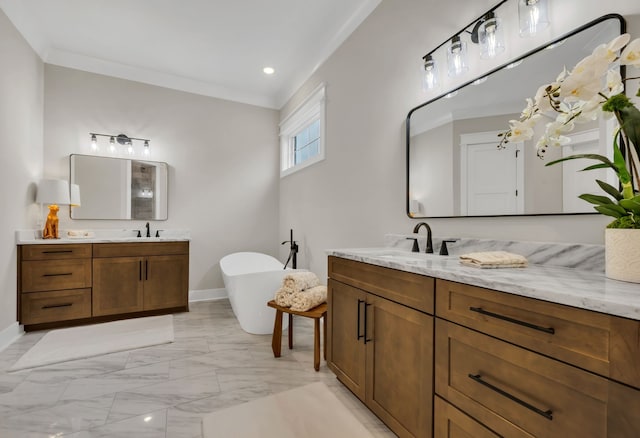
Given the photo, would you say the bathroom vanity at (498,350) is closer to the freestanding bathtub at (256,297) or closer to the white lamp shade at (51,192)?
the freestanding bathtub at (256,297)

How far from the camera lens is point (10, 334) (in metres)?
2.65

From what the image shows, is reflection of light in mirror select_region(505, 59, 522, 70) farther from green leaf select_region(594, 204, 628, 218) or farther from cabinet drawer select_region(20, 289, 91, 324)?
cabinet drawer select_region(20, 289, 91, 324)

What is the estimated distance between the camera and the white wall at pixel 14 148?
2564 mm

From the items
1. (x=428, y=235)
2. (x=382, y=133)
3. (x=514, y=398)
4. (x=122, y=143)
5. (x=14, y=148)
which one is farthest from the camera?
(x=122, y=143)

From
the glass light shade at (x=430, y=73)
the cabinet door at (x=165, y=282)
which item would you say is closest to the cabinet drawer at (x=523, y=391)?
the glass light shade at (x=430, y=73)

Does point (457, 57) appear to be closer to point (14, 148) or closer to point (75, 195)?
point (14, 148)

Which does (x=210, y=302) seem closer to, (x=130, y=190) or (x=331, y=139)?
(x=130, y=190)

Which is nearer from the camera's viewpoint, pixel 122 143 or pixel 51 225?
pixel 51 225

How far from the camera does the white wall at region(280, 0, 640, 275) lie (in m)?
1.34

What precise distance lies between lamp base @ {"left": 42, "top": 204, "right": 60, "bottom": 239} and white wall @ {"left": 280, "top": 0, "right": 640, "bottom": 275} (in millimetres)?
2705

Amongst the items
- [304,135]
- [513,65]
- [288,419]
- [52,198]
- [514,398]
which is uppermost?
[304,135]

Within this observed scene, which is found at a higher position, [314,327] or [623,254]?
[623,254]

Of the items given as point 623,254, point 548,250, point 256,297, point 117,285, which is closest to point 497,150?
point 548,250

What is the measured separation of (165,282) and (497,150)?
3.53m
